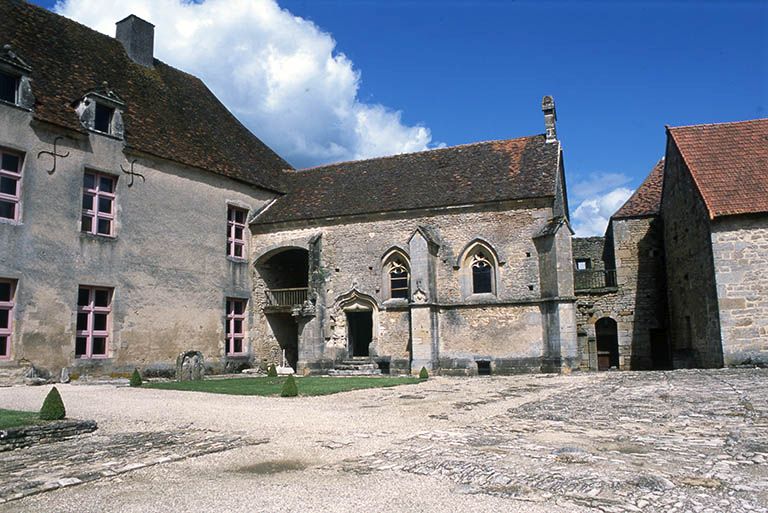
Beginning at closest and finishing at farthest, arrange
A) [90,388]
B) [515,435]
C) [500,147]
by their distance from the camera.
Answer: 1. [515,435]
2. [90,388]
3. [500,147]

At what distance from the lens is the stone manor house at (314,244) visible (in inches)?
625

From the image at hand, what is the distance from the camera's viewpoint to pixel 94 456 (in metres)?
6.27

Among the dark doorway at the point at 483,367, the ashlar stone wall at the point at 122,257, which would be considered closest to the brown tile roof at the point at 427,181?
the ashlar stone wall at the point at 122,257

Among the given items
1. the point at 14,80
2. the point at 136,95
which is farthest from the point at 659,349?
the point at 14,80

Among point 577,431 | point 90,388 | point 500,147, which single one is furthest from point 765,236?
point 90,388

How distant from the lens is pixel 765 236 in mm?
16781

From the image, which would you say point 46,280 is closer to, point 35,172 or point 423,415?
point 35,172

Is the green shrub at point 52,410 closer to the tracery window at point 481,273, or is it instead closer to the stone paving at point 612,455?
the stone paving at point 612,455

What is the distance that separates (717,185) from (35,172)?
1918 centimetres

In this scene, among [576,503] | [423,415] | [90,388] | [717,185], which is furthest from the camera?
[717,185]

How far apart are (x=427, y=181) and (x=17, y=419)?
1587cm

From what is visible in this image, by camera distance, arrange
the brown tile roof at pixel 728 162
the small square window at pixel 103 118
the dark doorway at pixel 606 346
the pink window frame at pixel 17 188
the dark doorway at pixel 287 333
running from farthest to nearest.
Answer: the dark doorway at pixel 606 346 → the dark doorway at pixel 287 333 → the small square window at pixel 103 118 → the brown tile roof at pixel 728 162 → the pink window frame at pixel 17 188

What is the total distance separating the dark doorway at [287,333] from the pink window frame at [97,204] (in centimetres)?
680

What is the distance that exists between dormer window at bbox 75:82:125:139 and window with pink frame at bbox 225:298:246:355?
269 inches
